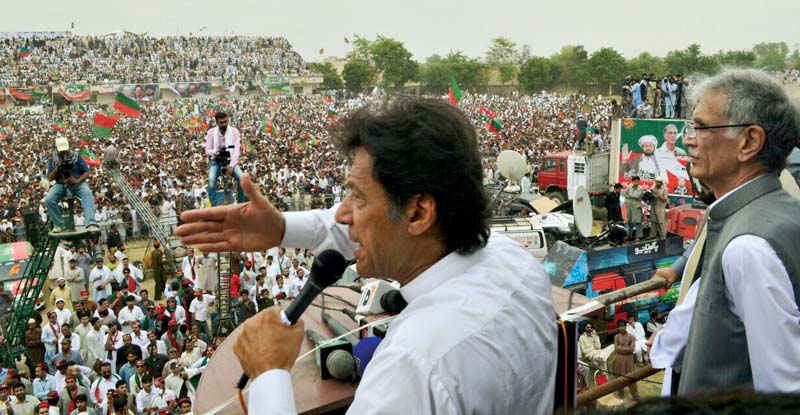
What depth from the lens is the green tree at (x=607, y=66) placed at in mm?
61250

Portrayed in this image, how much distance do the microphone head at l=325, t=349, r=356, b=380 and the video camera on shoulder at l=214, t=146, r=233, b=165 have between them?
8.22 meters

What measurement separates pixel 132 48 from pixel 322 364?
67.6 m

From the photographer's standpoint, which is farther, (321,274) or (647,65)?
(647,65)

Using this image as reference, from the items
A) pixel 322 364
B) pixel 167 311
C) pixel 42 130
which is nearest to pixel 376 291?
pixel 322 364

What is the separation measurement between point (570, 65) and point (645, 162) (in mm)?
52135

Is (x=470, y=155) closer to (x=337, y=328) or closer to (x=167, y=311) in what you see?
(x=337, y=328)

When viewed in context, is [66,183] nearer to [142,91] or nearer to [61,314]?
[61,314]

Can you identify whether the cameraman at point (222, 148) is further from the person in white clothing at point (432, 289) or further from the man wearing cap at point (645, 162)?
the man wearing cap at point (645, 162)

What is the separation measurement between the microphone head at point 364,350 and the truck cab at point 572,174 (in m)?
16.7

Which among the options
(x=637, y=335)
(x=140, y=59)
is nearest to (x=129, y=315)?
(x=637, y=335)

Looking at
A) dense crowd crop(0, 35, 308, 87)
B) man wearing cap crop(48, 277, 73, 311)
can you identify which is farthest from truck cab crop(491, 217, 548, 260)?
dense crowd crop(0, 35, 308, 87)

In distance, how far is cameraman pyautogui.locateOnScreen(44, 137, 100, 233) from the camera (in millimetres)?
8344

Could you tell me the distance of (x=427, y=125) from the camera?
1.42 meters

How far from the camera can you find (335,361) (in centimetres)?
206
